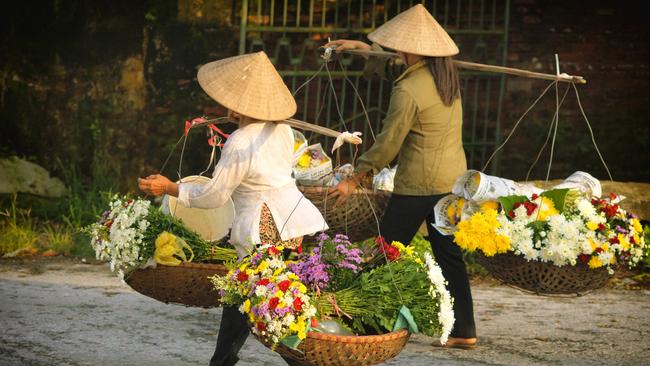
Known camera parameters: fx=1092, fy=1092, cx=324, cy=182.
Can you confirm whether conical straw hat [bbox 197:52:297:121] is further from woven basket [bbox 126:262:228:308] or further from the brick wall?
the brick wall

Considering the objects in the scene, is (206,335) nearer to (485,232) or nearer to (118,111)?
(485,232)

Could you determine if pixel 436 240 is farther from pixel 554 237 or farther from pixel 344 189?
pixel 554 237

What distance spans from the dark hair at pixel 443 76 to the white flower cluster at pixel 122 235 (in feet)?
5.57

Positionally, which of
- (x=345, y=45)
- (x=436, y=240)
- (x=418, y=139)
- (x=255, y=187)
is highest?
(x=345, y=45)

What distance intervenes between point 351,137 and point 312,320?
0.88 m

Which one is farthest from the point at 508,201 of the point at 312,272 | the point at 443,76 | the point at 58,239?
the point at 58,239

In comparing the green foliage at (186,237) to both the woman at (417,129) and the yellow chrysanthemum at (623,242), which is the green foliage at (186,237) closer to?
the woman at (417,129)

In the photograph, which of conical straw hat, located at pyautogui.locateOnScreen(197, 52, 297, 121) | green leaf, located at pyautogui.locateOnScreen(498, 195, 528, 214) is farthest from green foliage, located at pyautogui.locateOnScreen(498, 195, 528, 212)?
conical straw hat, located at pyautogui.locateOnScreen(197, 52, 297, 121)

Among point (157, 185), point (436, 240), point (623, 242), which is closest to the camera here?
point (157, 185)

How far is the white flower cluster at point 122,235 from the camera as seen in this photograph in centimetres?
495

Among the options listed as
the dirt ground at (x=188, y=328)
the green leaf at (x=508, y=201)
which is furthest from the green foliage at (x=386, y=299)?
the dirt ground at (x=188, y=328)

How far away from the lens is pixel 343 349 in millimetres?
4156

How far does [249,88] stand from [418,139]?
1.32 metres

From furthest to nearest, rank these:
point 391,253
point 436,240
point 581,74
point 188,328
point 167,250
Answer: point 581,74 → point 188,328 → point 436,240 → point 167,250 → point 391,253
